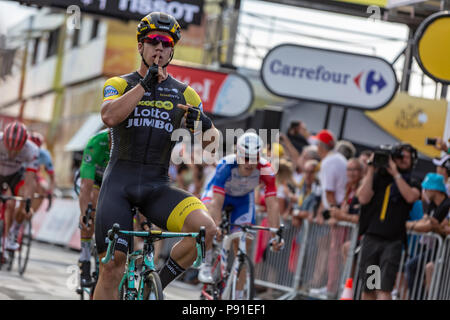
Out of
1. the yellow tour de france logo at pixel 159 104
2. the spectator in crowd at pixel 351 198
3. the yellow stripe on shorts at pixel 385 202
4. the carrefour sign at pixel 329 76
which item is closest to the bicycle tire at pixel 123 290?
the yellow tour de france logo at pixel 159 104

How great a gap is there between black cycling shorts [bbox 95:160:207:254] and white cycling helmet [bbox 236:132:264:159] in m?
3.06

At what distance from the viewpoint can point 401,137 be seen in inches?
890

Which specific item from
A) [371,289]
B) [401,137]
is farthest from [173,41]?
[401,137]

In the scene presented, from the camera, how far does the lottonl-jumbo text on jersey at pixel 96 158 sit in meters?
9.01

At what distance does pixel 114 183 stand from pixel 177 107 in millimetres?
684

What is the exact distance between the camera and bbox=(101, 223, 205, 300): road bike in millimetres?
5848

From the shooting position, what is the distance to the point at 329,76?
14555 mm

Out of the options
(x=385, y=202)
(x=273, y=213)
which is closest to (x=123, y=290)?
(x=273, y=213)

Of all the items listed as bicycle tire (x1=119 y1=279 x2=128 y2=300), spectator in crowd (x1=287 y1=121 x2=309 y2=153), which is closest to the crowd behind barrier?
spectator in crowd (x1=287 y1=121 x2=309 y2=153)

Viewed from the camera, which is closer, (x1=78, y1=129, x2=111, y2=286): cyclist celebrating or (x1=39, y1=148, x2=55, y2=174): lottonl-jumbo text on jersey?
(x1=78, y1=129, x2=111, y2=286): cyclist celebrating

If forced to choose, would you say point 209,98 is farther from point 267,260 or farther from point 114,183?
point 114,183

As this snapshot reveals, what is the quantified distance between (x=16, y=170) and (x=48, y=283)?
2.24m

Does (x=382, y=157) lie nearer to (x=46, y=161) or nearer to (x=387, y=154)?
(x=387, y=154)

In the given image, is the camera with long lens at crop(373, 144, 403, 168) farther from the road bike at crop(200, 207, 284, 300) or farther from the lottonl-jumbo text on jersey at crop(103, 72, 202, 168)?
the lottonl-jumbo text on jersey at crop(103, 72, 202, 168)
